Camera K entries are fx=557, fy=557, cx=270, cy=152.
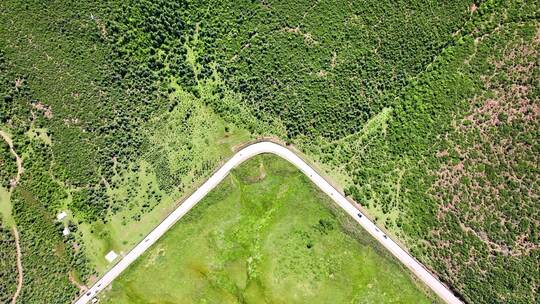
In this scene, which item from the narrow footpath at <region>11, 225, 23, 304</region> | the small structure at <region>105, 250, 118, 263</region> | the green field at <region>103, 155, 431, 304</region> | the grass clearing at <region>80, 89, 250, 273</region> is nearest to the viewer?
the narrow footpath at <region>11, 225, 23, 304</region>

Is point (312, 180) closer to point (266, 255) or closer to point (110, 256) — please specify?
point (266, 255)

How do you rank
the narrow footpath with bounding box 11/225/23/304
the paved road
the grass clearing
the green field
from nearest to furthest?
the narrow footpath with bounding box 11/225/23/304
the green field
the paved road
the grass clearing

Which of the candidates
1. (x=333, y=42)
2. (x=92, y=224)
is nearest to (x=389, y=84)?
(x=333, y=42)

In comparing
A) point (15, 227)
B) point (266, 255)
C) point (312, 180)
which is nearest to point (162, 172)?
point (266, 255)

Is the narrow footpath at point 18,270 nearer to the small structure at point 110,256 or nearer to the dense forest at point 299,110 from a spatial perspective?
the dense forest at point 299,110

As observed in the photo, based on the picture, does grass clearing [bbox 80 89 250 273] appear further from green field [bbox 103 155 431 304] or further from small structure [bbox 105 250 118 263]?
green field [bbox 103 155 431 304]

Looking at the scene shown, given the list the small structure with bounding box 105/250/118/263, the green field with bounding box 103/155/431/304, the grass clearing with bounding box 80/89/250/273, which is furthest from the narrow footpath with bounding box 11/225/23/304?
the green field with bounding box 103/155/431/304
